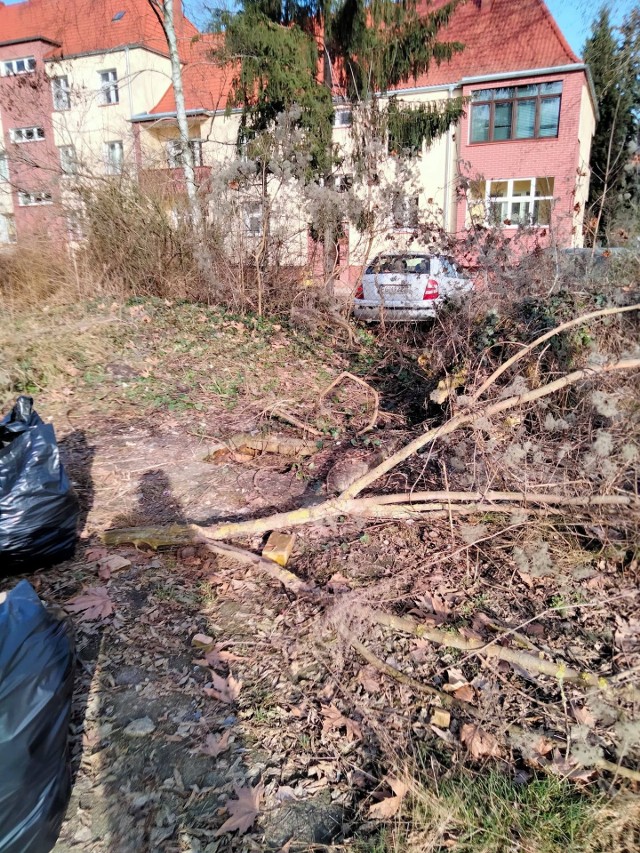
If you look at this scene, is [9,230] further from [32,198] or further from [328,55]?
[328,55]

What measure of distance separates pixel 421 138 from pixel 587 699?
12.8 meters

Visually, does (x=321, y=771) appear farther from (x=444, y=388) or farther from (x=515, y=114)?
(x=515, y=114)

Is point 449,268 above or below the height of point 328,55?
below

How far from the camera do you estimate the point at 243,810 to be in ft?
6.29

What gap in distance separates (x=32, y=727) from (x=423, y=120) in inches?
536

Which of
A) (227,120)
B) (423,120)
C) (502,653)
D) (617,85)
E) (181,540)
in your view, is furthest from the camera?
(227,120)

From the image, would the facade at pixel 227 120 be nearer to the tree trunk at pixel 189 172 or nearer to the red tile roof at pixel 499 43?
→ the red tile roof at pixel 499 43

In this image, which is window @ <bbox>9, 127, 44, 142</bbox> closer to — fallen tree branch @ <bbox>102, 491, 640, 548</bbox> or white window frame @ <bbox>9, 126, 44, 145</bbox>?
white window frame @ <bbox>9, 126, 44, 145</bbox>

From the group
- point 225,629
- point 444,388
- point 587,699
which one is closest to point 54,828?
point 225,629

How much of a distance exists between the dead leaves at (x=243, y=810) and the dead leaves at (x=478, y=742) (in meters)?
0.81

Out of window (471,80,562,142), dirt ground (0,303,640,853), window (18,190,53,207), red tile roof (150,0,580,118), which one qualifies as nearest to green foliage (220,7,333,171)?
window (18,190,53,207)

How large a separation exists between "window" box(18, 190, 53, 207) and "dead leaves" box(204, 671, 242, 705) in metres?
9.32

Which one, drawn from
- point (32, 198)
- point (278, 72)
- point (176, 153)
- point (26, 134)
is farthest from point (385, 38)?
point (32, 198)

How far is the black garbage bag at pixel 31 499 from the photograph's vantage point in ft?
9.86
